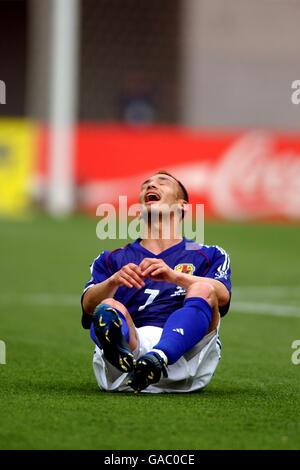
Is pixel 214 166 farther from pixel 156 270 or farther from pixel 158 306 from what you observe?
pixel 156 270

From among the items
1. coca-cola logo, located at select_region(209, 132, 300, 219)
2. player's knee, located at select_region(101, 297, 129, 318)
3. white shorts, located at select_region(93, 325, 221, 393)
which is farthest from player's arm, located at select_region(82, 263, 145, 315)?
coca-cola logo, located at select_region(209, 132, 300, 219)

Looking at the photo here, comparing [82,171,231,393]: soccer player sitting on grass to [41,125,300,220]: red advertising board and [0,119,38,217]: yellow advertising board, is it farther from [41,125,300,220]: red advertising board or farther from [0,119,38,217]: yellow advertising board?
[0,119,38,217]: yellow advertising board

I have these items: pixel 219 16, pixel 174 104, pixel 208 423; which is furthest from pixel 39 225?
pixel 208 423

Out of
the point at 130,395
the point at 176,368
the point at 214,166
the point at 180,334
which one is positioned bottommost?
the point at 214,166

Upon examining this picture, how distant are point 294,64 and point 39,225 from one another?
11.0 metres

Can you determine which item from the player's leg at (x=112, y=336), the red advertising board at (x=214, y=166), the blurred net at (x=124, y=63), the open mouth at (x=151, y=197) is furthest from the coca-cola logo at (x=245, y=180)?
the player's leg at (x=112, y=336)

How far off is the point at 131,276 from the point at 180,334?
1.31ft

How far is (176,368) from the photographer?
6293 millimetres

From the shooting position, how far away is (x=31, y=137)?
22.2m

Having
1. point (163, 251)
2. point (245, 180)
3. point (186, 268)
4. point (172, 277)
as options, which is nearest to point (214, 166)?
point (245, 180)

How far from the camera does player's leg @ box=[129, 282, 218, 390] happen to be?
233 inches

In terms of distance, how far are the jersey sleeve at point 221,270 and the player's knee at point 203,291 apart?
6.5 inches

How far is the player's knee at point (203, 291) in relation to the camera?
6227 mm

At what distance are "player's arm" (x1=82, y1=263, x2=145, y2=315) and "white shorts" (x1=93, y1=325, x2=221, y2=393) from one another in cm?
26
